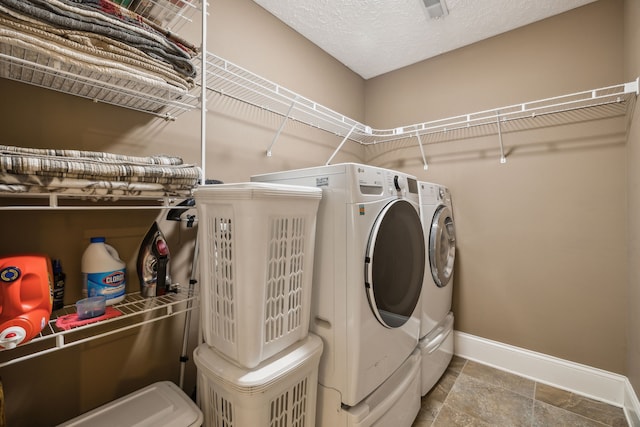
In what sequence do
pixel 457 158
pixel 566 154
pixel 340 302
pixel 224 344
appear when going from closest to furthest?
pixel 224 344, pixel 340 302, pixel 566 154, pixel 457 158

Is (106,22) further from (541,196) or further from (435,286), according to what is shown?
(541,196)

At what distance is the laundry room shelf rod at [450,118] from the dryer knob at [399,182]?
2.56 feet

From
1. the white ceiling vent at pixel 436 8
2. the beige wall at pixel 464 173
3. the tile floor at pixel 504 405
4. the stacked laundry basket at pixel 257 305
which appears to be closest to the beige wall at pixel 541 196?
the beige wall at pixel 464 173

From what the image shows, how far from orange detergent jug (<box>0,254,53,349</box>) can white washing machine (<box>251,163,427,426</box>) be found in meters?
0.88

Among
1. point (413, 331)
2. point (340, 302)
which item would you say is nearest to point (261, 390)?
point (340, 302)

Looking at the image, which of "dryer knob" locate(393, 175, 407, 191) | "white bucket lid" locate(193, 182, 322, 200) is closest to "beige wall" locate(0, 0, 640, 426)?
"white bucket lid" locate(193, 182, 322, 200)

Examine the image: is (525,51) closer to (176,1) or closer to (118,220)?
(176,1)

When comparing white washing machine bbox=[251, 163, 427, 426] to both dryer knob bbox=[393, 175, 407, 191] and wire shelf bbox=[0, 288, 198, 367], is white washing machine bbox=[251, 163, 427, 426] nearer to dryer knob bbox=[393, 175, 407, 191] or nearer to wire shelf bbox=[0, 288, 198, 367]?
dryer knob bbox=[393, 175, 407, 191]

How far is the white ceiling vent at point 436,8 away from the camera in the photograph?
1730 mm

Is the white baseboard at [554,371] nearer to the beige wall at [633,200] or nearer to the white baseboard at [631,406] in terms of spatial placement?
the white baseboard at [631,406]

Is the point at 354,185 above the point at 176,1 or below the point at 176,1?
below

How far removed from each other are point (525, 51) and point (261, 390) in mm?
2669

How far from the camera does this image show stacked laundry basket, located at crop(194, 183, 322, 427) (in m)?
0.90

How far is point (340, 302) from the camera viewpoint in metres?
1.12
